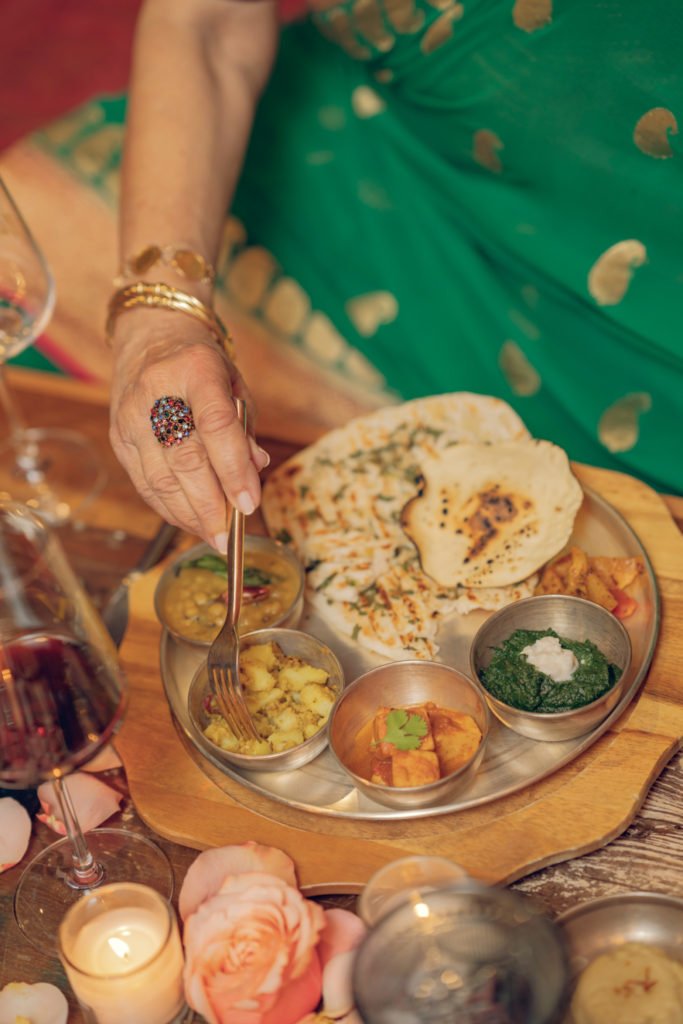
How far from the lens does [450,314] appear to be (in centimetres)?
230

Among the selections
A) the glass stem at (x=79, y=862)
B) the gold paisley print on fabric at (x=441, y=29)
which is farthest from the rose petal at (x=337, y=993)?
the gold paisley print on fabric at (x=441, y=29)

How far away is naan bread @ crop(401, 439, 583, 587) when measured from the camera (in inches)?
68.4

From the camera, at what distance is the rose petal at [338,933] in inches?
51.6

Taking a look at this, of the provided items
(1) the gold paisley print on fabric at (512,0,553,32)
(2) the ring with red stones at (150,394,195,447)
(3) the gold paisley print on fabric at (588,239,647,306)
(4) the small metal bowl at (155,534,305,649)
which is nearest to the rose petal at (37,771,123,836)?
(4) the small metal bowl at (155,534,305,649)

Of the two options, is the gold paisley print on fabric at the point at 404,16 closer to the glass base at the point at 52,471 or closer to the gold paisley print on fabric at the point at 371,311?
the gold paisley print on fabric at the point at 371,311

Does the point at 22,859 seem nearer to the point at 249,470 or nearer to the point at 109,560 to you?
the point at 249,470

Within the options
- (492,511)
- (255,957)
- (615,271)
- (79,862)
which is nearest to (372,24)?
(615,271)

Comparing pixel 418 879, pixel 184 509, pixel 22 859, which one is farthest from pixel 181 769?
pixel 418 879

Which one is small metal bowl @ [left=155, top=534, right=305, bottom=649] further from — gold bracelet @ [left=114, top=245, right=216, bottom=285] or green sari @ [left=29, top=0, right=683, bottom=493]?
green sari @ [left=29, top=0, right=683, bottom=493]

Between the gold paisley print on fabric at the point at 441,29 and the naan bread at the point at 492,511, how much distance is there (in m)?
0.76

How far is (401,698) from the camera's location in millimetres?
1539

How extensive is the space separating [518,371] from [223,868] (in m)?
1.19

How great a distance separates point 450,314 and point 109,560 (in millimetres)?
855

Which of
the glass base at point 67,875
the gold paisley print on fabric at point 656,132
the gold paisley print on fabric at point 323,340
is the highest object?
the gold paisley print on fabric at point 656,132
